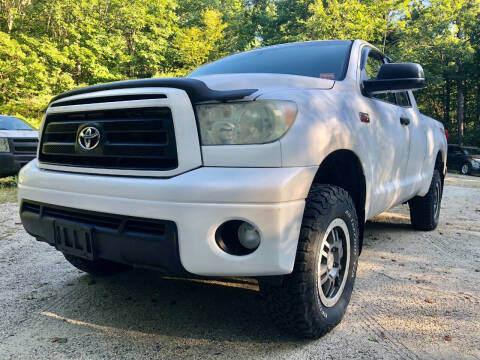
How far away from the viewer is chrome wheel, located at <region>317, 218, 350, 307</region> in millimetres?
2100

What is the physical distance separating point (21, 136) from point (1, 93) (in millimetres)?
11285

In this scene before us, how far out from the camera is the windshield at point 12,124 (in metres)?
8.25

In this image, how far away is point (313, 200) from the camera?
1958 mm

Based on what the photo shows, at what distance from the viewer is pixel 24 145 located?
7703 millimetres

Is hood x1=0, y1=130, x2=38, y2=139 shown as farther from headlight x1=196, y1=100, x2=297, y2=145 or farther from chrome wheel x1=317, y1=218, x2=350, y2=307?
chrome wheel x1=317, y1=218, x2=350, y2=307

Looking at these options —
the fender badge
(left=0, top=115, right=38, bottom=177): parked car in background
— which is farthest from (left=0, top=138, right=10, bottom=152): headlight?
the fender badge

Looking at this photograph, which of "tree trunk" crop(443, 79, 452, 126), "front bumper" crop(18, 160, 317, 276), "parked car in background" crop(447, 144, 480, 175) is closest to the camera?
"front bumper" crop(18, 160, 317, 276)

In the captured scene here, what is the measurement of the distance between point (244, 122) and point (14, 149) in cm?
735

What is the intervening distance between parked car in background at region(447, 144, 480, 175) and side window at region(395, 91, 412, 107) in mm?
16926

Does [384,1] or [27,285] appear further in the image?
[384,1]

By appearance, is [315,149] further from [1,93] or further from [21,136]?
[1,93]

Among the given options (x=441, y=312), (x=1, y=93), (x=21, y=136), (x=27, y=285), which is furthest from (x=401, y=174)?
(x=1, y=93)

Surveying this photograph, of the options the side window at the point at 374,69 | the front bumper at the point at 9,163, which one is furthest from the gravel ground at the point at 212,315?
the front bumper at the point at 9,163

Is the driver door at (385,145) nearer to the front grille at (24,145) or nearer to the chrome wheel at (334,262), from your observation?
the chrome wheel at (334,262)
